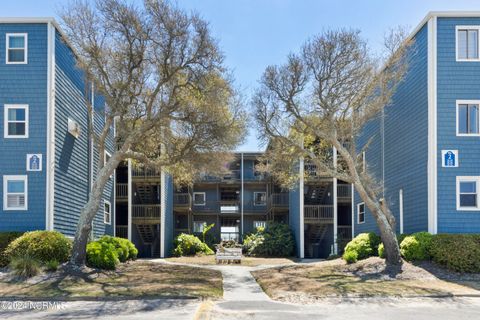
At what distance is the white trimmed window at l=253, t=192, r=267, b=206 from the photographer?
137ft

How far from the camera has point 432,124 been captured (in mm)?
20953

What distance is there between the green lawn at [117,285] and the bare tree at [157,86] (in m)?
1.87

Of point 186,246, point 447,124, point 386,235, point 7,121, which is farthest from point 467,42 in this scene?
point 186,246

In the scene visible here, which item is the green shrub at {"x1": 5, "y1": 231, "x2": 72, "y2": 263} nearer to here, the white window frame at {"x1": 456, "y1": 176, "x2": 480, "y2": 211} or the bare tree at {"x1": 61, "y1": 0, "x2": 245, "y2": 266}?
the bare tree at {"x1": 61, "y1": 0, "x2": 245, "y2": 266}

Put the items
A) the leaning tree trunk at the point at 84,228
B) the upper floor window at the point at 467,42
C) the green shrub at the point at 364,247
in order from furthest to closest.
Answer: the green shrub at the point at 364,247 < the upper floor window at the point at 467,42 < the leaning tree trunk at the point at 84,228

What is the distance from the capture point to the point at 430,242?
65.2 feet

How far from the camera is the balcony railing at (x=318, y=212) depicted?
34.0m

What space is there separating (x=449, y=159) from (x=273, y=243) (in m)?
16.1

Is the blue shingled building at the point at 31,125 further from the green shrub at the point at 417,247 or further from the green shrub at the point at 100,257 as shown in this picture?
the green shrub at the point at 417,247

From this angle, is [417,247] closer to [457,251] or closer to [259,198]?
[457,251]

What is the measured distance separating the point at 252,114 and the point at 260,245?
563 inches

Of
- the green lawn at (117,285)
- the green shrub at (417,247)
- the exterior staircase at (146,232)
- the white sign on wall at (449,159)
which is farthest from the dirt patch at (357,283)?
the exterior staircase at (146,232)

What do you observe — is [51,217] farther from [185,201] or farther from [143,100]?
[185,201]

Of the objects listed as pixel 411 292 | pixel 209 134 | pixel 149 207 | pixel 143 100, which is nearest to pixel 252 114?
pixel 209 134
